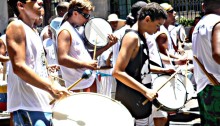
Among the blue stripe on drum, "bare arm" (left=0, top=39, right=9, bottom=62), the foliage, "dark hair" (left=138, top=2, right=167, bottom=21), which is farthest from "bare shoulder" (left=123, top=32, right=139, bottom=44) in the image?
the foliage

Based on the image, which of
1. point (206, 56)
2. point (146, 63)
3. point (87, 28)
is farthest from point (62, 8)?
point (206, 56)

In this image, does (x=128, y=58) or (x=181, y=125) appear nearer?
(x=128, y=58)

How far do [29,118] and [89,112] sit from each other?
428 millimetres

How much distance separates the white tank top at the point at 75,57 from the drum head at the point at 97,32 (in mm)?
398

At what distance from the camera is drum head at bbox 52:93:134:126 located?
3416 mm

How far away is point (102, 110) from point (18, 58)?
726 millimetres

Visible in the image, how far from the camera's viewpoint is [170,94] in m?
5.16

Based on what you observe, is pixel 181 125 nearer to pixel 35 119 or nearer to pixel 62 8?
pixel 62 8

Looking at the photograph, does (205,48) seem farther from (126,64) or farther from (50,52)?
(50,52)

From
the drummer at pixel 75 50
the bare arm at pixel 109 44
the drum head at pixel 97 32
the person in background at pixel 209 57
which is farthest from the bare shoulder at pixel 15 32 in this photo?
the bare arm at pixel 109 44

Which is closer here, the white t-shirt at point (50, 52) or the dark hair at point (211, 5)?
the dark hair at point (211, 5)

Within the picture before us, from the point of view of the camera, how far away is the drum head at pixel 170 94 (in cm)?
495

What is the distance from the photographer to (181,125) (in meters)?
7.71

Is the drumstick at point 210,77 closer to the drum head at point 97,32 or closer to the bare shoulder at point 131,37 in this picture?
the bare shoulder at point 131,37
